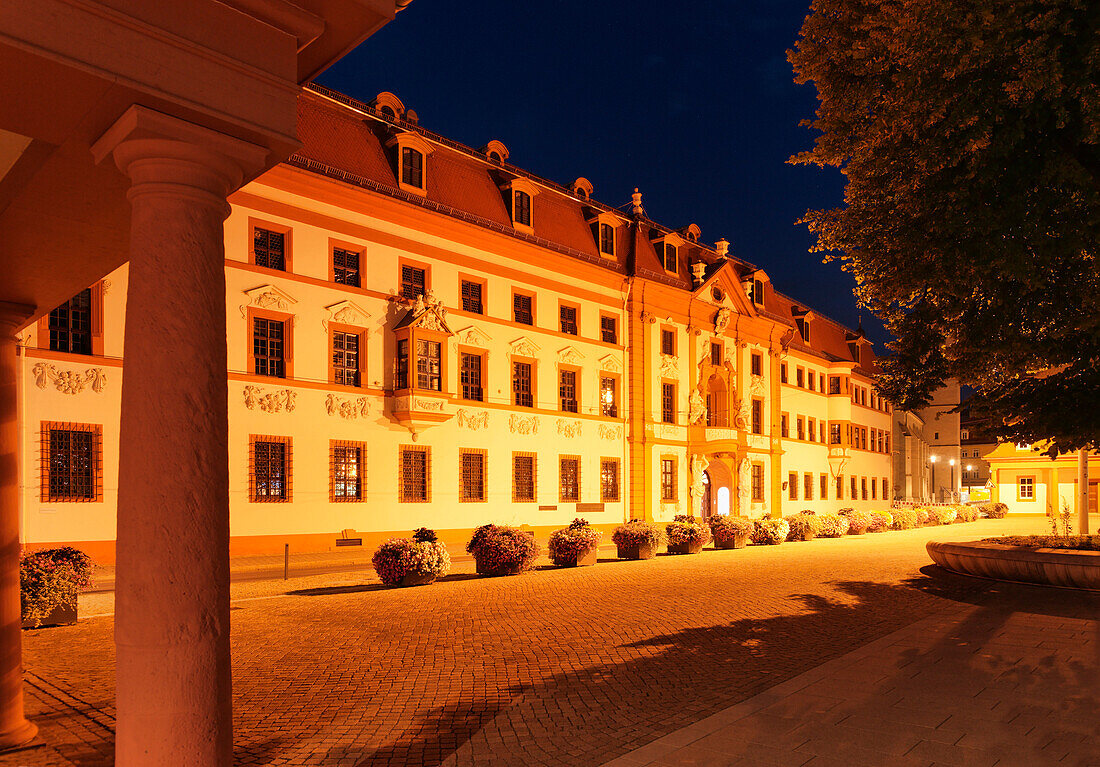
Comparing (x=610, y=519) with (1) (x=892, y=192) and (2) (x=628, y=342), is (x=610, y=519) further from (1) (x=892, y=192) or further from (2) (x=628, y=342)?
(1) (x=892, y=192)

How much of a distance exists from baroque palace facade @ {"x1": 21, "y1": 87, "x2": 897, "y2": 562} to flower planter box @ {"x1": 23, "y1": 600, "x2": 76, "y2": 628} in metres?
8.30

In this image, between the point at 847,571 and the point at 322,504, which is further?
the point at 322,504

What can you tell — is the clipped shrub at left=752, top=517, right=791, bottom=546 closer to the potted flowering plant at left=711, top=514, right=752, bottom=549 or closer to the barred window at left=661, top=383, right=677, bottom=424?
the potted flowering plant at left=711, top=514, right=752, bottom=549

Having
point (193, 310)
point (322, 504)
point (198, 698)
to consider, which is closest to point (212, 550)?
point (198, 698)

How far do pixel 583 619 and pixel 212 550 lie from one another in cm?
961

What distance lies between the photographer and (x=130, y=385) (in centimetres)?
420

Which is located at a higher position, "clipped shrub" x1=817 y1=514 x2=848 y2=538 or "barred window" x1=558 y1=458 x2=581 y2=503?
"barred window" x1=558 y1=458 x2=581 y2=503

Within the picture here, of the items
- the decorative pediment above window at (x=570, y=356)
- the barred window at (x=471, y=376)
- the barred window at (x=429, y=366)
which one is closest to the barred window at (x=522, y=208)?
the decorative pediment above window at (x=570, y=356)

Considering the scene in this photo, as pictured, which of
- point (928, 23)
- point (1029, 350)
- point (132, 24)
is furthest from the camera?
point (1029, 350)

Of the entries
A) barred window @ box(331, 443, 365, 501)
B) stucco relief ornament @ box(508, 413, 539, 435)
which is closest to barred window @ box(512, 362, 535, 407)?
stucco relief ornament @ box(508, 413, 539, 435)

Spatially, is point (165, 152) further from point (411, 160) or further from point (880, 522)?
point (880, 522)

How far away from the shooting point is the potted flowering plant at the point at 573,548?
72.6 ft

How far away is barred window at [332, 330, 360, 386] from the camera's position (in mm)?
26297

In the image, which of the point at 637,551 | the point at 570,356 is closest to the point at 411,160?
the point at 570,356
